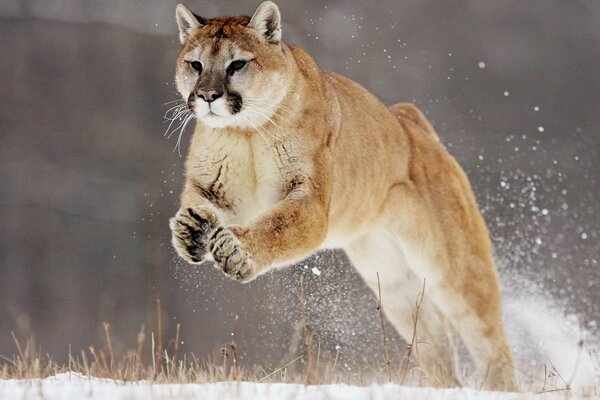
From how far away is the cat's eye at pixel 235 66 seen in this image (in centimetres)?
572

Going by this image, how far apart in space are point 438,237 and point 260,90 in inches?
69.2

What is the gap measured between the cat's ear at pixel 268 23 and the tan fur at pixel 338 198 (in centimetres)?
4

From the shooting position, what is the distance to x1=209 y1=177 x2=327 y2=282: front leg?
496cm

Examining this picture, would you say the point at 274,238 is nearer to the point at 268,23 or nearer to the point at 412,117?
the point at 268,23

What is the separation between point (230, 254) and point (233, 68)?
4.22 ft

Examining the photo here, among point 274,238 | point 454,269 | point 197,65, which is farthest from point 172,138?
point 274,238

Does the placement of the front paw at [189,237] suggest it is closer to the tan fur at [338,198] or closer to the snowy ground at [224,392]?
the tan fur at [338,198]

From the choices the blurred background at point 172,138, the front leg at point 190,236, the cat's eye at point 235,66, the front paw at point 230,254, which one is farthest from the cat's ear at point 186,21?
the blurred background at point 172,138

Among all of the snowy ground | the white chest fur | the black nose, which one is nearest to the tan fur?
the white chest fur

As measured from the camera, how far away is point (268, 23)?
5977 mm

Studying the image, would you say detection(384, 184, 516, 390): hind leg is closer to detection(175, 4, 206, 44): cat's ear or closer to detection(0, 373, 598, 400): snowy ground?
detection(175, 4, 206, 44): cat's ear

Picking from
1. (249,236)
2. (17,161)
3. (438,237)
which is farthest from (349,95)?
(17,161)

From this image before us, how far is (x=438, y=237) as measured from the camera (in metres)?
6.79

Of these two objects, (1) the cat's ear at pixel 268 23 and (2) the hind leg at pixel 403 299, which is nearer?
(1) the cat's ear at pixel 268 23
